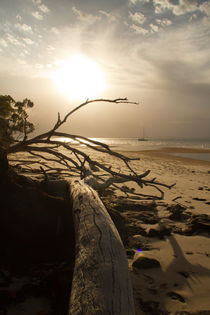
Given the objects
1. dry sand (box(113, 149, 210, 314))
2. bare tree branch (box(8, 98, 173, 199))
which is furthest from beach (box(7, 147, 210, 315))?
bare tree branch (box(8, 98, 173, 199))

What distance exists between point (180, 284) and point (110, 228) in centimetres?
96

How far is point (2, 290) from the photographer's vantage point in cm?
169

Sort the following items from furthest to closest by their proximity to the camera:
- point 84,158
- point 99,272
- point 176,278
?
point 84,158
point 176,278
point 99,272

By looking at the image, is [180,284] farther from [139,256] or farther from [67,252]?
[67,252]

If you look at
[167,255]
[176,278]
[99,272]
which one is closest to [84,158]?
[167,255]

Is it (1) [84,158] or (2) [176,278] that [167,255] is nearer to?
(2) [176,278]

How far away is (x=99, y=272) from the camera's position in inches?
51.0

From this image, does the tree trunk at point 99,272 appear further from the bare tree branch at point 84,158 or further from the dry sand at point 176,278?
the bare tree branch at point 84,158

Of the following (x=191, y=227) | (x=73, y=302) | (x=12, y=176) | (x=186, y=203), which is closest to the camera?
(x=73, y=302)

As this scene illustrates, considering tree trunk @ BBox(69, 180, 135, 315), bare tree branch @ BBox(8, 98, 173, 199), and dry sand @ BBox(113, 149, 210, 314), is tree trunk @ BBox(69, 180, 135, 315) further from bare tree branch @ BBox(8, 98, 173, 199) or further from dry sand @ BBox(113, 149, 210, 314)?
bare tree branch @ BBox(8, 98, 173, 199)

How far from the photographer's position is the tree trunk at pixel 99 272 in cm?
108

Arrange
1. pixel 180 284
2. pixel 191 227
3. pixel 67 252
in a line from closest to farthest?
pixel 180 284, pixel 67 252, pixel 191 227

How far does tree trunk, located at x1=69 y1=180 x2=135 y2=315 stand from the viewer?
1.08 metres

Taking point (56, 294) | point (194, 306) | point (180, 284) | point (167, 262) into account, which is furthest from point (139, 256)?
point (56, 294)
